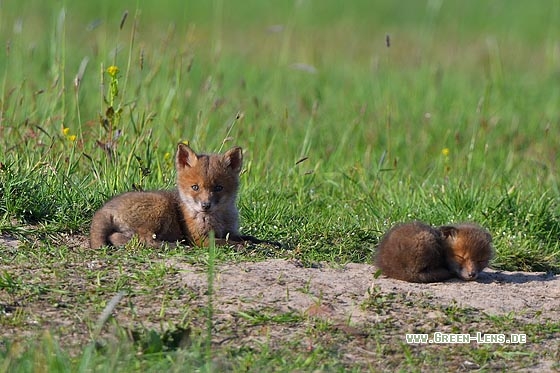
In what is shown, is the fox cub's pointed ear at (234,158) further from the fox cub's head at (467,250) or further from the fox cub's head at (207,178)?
the fox cub's head at (467,250)

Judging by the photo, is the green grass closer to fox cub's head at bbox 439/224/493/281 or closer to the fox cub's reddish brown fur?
the fox cub's reddish brown fur

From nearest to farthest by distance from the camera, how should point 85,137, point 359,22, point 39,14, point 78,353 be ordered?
1. point 78,353
2. point 85,137
3. point 39,14
4. point 359,22

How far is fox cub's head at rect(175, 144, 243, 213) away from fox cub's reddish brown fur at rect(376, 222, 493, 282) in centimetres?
124

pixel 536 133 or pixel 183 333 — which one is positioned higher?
pixel 183 333

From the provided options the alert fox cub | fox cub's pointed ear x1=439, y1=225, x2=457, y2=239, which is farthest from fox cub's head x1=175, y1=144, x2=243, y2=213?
fox cub's pointed ear x1=439, y1=225, x2=457, y2=239

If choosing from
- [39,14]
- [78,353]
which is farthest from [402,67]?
[78,353]

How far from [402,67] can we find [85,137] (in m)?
8.10

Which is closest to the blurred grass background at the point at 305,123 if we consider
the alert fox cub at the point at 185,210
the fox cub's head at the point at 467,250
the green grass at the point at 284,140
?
the green grass at the point at 284,140

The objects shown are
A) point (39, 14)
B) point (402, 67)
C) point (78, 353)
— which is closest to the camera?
point (78, 353)

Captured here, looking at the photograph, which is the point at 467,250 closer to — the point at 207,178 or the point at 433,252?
the point at 433,252

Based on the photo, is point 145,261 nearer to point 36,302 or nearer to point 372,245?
point 36,302

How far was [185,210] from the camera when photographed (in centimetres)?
685

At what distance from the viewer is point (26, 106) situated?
9.19 m

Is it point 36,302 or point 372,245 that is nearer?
point 36,302
